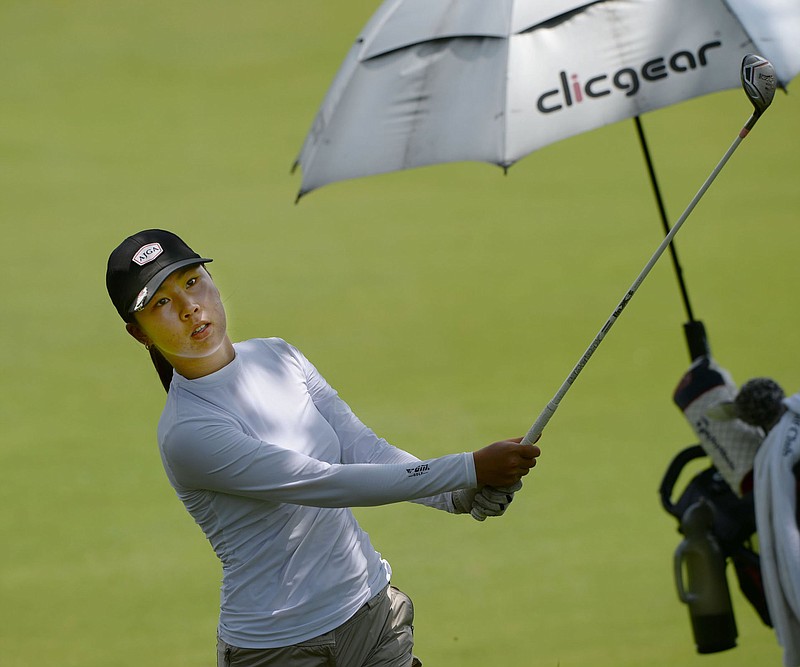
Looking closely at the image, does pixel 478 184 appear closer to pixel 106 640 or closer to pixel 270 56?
pixel 270 56

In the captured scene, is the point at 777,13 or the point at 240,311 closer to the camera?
the point at 777,13

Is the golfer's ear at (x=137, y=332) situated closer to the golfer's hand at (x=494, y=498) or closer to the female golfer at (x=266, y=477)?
the female golfer at (x=266, y=477)

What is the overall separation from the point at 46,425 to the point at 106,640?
169cm

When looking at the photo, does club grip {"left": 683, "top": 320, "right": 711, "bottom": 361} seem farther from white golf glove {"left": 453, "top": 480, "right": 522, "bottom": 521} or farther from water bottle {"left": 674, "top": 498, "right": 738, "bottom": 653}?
white golf glove {"left": 453, "top": 480, "right": 522, "bottom": 521}

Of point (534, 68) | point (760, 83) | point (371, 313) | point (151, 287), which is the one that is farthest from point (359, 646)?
point (371, 313)

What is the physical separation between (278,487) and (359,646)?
0.38 metres

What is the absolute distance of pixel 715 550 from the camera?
10.7 feet

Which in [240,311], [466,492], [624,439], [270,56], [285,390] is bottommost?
[624,439]

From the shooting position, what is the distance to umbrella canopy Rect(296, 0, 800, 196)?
Result: 2.95 metres

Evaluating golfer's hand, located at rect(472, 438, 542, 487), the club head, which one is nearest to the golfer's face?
golfer's hand, located at rect(472, 438, 542, 487)

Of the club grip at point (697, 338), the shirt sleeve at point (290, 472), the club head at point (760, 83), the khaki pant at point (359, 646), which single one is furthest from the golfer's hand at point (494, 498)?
the club grip at point (697, 338)

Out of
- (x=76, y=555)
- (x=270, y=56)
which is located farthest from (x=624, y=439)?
(x=270, y=56)

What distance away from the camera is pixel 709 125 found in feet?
24.8

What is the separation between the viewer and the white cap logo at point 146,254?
7.18ft
